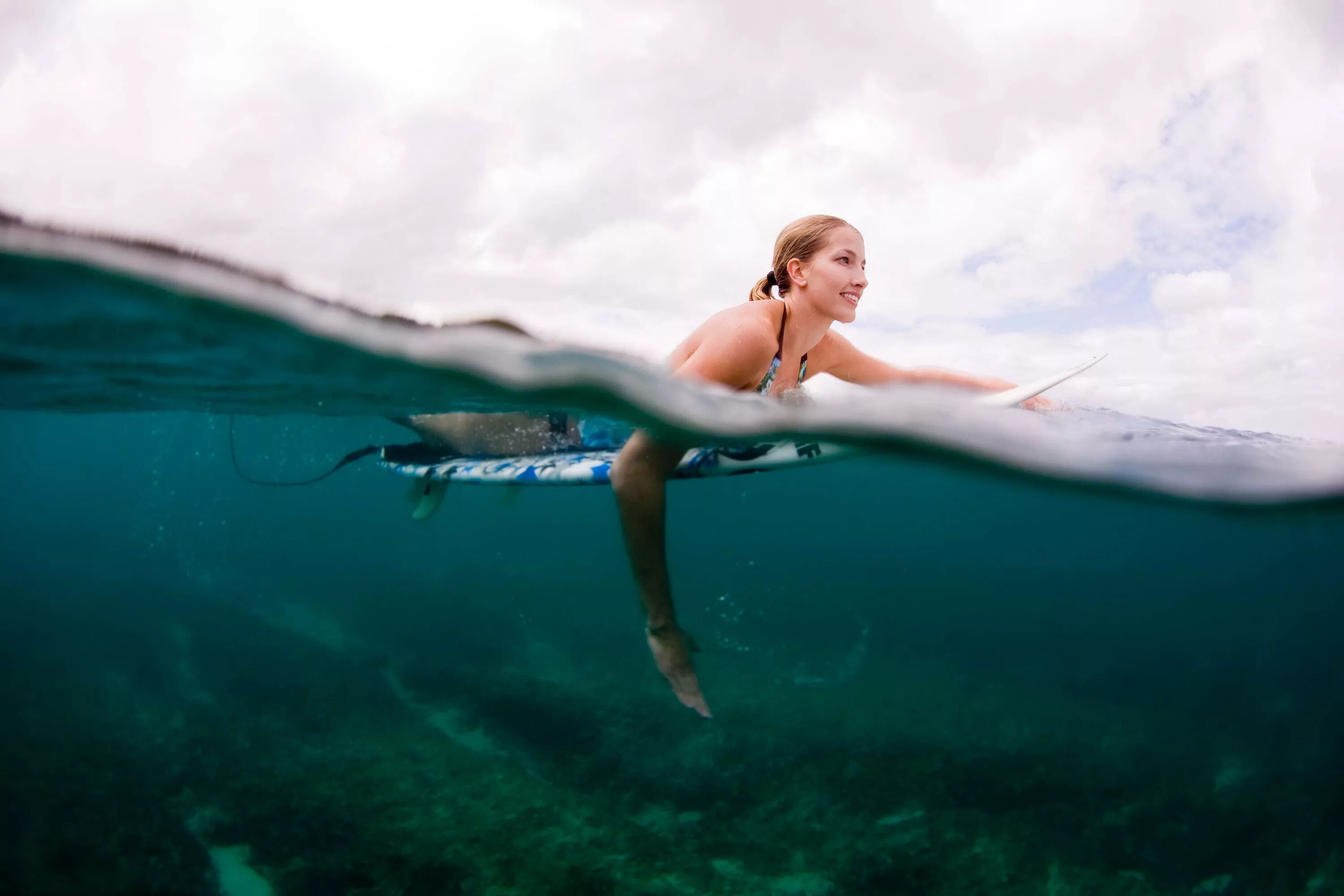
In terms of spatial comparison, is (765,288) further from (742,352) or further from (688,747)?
(688,747)

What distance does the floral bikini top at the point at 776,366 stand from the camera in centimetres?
451

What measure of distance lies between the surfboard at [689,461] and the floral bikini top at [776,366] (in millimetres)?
1093

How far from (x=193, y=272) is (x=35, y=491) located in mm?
73423

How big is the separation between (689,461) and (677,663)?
2.33 meters

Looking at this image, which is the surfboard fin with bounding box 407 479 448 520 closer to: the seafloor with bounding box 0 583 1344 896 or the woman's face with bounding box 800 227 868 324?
the seafloor with bounding box 0 583 1344 896

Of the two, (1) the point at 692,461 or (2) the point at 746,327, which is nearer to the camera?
(2) the point at 746,327

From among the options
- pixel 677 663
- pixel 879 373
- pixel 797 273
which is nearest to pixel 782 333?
pixel 797 273

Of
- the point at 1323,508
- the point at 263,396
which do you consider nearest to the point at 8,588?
the point at 263,396

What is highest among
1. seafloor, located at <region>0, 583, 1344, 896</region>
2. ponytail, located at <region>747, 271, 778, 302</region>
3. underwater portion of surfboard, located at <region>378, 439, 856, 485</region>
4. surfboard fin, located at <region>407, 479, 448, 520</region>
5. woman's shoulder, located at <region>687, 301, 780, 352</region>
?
ponytail, located at <region>747, 271, 778, 302</region>

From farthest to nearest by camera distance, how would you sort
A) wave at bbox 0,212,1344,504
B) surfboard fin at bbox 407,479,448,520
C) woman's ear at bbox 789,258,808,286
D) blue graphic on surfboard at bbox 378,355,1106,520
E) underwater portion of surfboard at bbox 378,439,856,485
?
surfboard fin at bbox 407,479,448,520 → underwater portion of surfboard at bbox 378,439,856,485 → blue graphic on surfboard at bbox 378,355,1106,520 → woman's ear at bbox 789,258,808,286 → wave at bbox 0,212,1344,504

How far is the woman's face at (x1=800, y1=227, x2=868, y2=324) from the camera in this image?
4.30 m

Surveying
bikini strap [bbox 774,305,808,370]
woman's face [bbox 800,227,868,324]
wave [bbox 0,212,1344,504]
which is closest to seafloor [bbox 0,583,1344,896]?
wave [bbox 0,212,1344,504]

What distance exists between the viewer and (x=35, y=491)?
184ft

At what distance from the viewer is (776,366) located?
4684 mm
